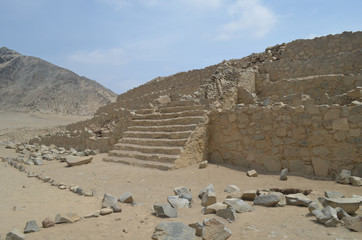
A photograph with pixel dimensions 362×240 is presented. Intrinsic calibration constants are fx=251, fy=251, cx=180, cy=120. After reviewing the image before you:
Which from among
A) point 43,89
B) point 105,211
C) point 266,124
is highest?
point 43,89

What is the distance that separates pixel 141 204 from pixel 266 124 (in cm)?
342

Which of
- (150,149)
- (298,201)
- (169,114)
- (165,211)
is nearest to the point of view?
(165,211)

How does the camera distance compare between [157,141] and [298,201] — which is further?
[157,141]

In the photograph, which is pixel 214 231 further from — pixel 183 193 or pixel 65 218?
pixel 65 218

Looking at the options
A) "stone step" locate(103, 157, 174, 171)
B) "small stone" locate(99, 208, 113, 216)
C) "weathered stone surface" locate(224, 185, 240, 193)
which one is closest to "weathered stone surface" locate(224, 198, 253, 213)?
→ "weathered stone surface" locate(224, 185, 240, 193)

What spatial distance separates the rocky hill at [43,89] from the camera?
4384cm

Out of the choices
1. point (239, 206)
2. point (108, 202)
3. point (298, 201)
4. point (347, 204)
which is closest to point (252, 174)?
point (298, 201)

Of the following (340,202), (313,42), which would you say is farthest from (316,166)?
(313,42)

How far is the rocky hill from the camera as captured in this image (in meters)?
43.8

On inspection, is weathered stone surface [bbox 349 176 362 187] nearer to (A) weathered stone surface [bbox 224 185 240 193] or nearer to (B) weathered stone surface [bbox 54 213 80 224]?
(A) weathered stone surface [bbox 224 185 240 193]

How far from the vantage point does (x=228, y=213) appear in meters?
2.96

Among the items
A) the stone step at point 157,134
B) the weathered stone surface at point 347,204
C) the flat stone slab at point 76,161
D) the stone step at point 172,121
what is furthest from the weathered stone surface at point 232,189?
the flat stone slab at point 76,161

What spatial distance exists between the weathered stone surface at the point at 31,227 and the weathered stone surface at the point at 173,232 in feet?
4.19

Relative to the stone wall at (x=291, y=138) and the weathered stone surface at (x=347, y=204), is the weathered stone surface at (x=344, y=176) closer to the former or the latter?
the stone wall at (x=291, y=138)
